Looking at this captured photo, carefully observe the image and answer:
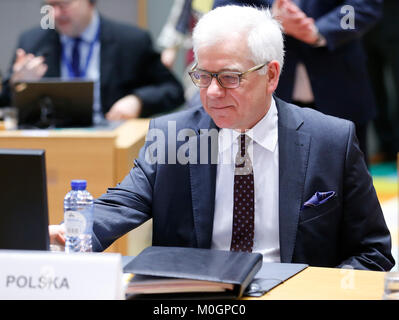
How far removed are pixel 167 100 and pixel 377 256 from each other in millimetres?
2443

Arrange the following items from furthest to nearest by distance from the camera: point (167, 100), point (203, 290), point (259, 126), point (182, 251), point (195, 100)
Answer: point (167, 100), point (195, 100), point (259, 126), point (182, 251), point (203, 290)

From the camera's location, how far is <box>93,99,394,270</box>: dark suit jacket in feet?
6.56

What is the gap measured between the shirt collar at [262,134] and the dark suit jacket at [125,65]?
2.01m

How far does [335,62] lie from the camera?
3254mm

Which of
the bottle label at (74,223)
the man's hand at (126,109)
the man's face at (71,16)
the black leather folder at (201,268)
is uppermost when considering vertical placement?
the man's face at (71,16)

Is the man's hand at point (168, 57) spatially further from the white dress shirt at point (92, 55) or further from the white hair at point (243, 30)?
the white hair at point (243, 30)

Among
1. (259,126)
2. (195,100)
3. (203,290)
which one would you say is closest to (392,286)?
(203,290)

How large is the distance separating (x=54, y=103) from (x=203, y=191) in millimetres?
1578

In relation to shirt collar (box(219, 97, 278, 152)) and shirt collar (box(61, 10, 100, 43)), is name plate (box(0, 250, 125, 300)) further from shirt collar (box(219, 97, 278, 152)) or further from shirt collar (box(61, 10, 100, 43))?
shirt collar (box(61, 10, 100, 43))

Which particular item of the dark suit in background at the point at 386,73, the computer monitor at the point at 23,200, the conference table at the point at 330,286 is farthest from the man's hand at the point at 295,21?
the dark suit in background at the point at 386,73

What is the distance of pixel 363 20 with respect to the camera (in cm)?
330

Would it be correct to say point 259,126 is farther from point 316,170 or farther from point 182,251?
point 182,251

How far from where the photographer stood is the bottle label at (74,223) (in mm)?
1695

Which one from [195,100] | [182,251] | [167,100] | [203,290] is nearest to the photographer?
[203,290]
